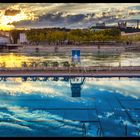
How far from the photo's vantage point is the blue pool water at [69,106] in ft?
13.9

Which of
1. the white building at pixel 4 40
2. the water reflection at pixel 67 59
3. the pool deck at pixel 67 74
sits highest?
the white building at pixel 4 40

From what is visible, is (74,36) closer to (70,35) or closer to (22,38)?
(70,35)

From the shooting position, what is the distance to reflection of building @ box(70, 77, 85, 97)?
480 centimetres

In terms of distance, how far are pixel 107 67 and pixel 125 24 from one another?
2.30 ft

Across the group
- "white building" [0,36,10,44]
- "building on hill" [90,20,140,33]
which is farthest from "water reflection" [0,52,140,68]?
"building on hill" [90,20,140,33]

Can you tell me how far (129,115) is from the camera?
174 inches

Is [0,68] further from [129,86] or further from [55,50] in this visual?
[129,86]

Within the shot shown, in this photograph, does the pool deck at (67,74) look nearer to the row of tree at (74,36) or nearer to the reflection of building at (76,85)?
the reflection of building at (76,85)

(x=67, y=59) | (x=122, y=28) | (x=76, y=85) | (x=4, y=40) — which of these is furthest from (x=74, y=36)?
(x=4, y=40)

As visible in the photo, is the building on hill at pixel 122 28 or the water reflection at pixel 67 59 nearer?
the building on hill at pixel 122 28

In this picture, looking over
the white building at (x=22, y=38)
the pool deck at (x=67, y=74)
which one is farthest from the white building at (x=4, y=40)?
the pool deck at (x=67, y=74)

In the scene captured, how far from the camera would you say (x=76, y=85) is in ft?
16.2

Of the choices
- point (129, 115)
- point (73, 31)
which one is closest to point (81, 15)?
point (73, 31)

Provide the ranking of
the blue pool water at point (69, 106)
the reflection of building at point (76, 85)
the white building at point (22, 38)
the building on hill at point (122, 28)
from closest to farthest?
1. the blue pool water at point (69, 106)
2. the building on hill at point (122, 28)
3. the white building at point (22, 38)
4. the reflection of building at point (76, 85)
